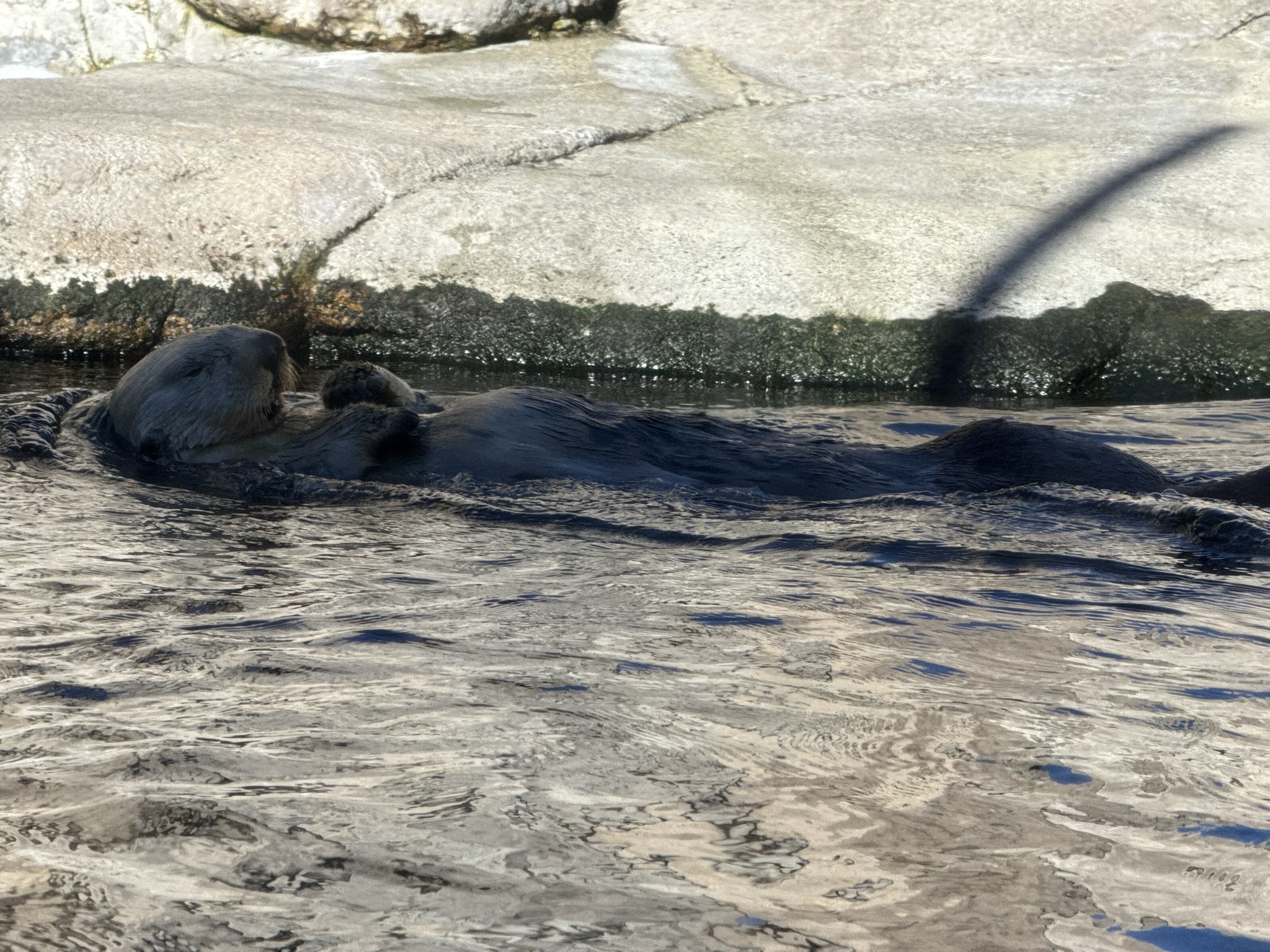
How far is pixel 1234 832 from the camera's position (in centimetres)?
122

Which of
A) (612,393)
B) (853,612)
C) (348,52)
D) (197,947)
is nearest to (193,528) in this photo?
(853,612)

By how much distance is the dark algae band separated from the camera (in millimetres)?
4914


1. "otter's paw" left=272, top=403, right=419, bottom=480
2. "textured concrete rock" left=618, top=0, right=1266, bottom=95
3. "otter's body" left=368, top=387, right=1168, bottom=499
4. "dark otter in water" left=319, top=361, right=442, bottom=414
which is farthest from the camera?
"textured concrete rock" left=618, top=0, right=1266, bottom=95

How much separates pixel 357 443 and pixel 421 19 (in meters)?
5.77

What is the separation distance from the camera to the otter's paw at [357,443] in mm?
3193

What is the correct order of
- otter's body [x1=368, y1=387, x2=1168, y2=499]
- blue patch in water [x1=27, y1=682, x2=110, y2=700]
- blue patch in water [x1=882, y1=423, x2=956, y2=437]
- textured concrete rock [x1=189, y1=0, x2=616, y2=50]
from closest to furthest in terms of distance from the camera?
blue patch in water [x1=27, y1=682, x2=110, y2=700]
otter's body [x1=368, y1=387, x2=1168, y2=499]
blue patch in water [x1=882, y1=423, x2=956, y2=437]
textured concrete rock [x1=189, y1=0, x2=616, y2=50]

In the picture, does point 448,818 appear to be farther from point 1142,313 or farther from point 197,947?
point 1142,313

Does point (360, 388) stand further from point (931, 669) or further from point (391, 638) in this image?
point (931, 669)

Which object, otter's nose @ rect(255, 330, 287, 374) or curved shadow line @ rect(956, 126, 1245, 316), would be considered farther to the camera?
curved shadow line @ rect(956, 126, 1245, 316)

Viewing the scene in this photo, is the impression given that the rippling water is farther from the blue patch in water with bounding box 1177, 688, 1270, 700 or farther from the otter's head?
the otter's head

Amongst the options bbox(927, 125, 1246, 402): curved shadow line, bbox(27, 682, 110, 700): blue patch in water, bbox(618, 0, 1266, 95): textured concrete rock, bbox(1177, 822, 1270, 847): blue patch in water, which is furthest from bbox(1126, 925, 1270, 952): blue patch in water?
bbox(618, 0, 1266, 95): textured concrete rock

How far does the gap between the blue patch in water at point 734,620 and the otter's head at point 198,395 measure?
5.90ft

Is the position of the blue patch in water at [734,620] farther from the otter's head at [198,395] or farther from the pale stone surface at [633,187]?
the pale stone surface at [633,187]

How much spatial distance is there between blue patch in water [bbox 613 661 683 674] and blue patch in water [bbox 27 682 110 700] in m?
0.65
